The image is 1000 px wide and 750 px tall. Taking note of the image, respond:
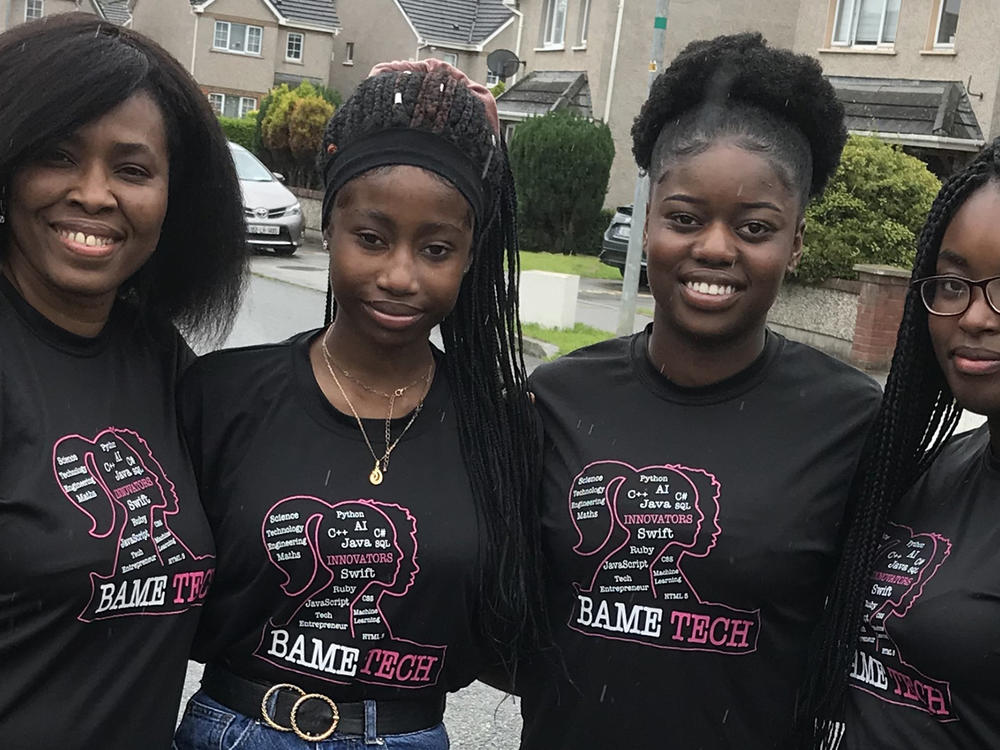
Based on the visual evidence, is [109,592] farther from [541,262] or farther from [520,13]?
[520,13]

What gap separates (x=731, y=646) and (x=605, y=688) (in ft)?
0.96

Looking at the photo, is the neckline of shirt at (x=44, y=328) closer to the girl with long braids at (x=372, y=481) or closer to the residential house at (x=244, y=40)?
the girl with long braids at (x=372, y=481)

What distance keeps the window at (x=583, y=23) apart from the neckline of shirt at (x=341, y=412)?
26.4 m

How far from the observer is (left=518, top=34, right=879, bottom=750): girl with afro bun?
270cm

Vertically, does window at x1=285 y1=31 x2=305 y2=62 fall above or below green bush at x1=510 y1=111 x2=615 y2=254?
above

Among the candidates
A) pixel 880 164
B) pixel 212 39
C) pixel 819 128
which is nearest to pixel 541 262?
pixel 880 164

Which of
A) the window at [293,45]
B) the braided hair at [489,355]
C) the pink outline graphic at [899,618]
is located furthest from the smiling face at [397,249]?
the window at [293,45]

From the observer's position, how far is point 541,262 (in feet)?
72.2

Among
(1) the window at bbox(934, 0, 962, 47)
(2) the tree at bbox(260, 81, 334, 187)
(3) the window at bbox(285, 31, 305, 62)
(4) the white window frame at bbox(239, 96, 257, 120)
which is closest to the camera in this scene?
(1) the window at bbox(934, 0, 962, 47)

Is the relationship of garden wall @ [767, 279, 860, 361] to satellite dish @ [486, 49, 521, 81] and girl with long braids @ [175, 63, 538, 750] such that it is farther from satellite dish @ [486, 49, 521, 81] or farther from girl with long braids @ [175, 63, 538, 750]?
satellite dish @ [486, 49, 521, 81]

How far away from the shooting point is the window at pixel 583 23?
28.1 m

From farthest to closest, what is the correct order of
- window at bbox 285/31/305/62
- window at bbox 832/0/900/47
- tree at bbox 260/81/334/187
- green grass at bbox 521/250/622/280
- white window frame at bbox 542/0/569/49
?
window at bbox 285/31/305/62 < white window frame at bbox 542/0/569/49 < tree at bbox 260/81/334/187 < window at bbox 832/0/900/47 < green grass at bbox 521/250/622/280

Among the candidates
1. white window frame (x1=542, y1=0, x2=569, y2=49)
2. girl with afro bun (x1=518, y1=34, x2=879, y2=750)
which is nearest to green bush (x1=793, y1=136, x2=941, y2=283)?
girl with afro bun (x1=518, y1=34, x2=879, y2=750)

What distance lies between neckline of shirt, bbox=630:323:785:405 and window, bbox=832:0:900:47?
71.1 feet
